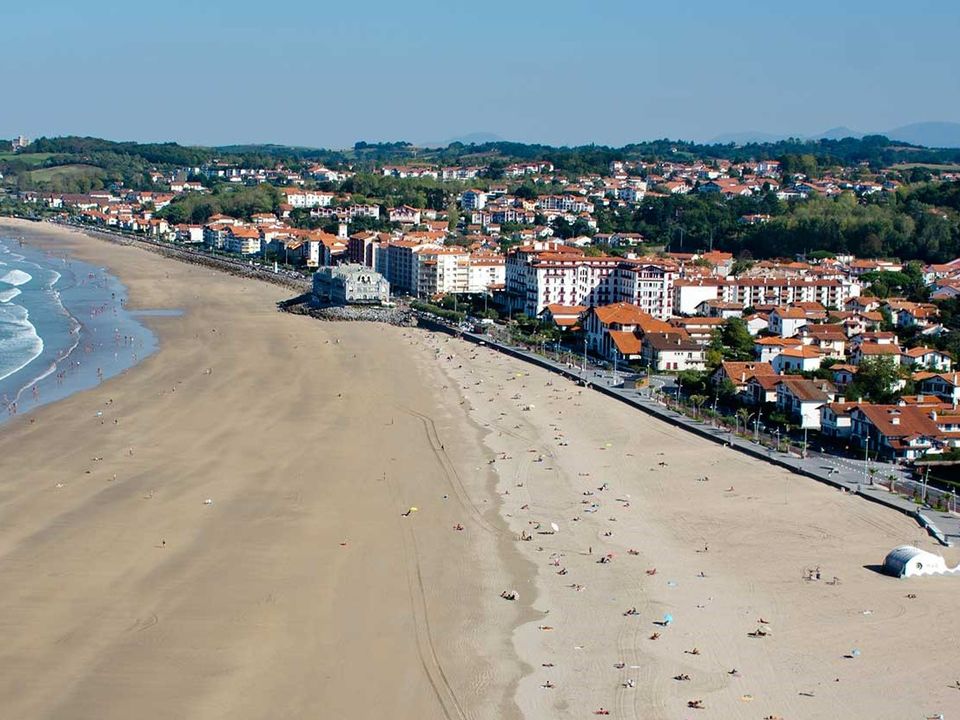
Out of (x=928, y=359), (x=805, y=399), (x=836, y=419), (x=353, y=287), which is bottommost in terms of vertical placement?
(x=836, y=419)

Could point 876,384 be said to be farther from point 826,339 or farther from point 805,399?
point 826,339

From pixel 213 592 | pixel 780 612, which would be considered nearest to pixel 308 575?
pixel 213 592

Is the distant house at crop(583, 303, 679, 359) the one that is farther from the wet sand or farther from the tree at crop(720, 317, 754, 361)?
the wet sand

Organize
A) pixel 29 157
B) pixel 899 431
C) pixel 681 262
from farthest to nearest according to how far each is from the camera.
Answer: pixel 29 157
pixel 681 262
pixel 899 431

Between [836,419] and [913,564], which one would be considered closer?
[913,564]

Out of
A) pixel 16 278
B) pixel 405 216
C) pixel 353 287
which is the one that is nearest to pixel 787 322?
pixel 353 287

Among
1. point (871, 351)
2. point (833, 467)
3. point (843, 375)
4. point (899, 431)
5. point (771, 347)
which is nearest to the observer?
point (833, 467)
